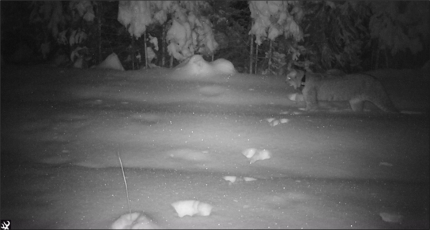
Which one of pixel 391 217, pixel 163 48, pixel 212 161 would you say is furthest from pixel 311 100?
pixel 163 48

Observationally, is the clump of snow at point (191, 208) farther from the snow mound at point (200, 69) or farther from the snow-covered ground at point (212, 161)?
the snow mound at point (200, 69)

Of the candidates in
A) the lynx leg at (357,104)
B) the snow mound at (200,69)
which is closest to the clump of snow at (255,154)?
the lynx leg at (357,104)

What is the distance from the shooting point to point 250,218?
135 inches

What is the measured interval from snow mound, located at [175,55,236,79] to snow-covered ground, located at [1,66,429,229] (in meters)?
2.21

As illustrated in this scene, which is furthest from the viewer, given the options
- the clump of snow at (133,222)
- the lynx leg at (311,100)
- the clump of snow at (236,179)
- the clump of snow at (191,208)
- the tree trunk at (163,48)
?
the tree trunk at (163,48)

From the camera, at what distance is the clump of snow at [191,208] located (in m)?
3.56

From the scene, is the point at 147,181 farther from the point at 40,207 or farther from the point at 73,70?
the point at 73,70

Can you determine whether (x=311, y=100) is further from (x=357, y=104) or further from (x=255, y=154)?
(x=255, y=154)

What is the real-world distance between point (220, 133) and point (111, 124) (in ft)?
7.69

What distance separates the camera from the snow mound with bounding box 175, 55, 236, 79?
11.3 metres

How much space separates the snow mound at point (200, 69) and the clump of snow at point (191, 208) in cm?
778

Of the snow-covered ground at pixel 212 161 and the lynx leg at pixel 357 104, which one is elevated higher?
the lynx leg at pixel 357 104

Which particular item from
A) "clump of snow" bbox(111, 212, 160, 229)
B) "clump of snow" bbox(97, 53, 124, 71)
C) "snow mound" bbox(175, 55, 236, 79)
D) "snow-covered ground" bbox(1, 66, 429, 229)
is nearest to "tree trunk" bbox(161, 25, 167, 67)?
"clump of snow" bbox(97, 53, 124, 71)

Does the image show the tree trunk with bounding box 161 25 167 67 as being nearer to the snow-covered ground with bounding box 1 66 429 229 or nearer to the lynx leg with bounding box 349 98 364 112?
the snow-covered ground with bounding box 1 66 429 229
